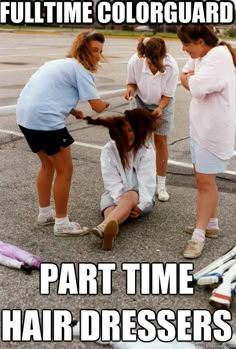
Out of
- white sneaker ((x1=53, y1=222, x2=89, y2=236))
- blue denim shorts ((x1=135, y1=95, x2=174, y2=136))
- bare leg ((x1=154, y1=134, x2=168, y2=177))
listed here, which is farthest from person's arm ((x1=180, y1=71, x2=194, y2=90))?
white sneaker ((x1=53, y1=222, x2=89, y2=236))

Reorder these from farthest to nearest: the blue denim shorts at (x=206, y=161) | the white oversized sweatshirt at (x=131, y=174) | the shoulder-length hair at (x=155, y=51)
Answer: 1. the shoulder-length hair at (x=155, y=51)
2. the white oversized sweatshirt at (x=131, y=174)
3. the blue denim shorts at (x=206, y=161)

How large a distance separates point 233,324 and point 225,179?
9.53 feet

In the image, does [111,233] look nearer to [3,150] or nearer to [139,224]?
[139,224]

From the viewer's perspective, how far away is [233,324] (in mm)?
3338

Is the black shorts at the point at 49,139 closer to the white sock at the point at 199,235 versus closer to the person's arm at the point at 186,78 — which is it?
the person's arm at the point at 186,78

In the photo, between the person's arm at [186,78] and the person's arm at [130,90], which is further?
the person's arm at [130,90]

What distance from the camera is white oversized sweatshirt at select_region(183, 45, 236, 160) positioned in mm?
3916

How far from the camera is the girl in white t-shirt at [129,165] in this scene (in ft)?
15.4

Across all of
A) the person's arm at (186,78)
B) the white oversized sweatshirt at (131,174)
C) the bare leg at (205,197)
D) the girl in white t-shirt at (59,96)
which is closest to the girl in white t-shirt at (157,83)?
the white oversized sweatshirt at (131,174)

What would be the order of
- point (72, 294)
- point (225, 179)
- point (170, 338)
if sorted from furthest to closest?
1. point (225, 179)
2. point (72, 294)
3. point (170, 338)

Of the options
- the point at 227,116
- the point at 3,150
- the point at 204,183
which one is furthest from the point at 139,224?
the point at 3,150

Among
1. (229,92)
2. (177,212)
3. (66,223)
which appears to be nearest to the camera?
(229,92)

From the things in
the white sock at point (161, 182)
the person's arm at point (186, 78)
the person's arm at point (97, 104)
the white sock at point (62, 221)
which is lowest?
the white sock at point (62, 221)

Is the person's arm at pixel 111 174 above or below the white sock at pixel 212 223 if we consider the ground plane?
above
